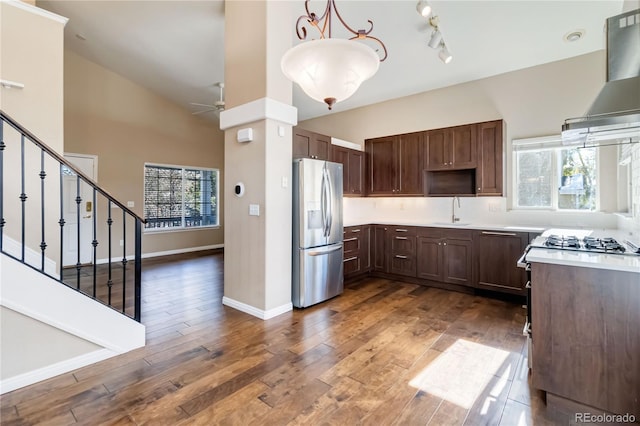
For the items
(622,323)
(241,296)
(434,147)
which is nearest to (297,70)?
(622,323)

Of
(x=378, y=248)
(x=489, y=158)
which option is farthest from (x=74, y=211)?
(x=489, y=158)

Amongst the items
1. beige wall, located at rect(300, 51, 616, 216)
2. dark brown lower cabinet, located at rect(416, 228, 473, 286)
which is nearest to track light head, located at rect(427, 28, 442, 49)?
beige wall, located at rect(300, 51, 616, 216)

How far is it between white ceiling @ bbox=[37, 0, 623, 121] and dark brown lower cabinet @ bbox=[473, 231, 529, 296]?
2.32 meters

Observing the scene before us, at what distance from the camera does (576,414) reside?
175cm

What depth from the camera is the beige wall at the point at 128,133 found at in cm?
567

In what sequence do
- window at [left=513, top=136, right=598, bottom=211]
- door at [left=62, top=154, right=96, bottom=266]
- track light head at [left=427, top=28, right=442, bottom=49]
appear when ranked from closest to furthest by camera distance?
track light head at [left=427, top=28, right=442, bottom=49] → window at [left=513, top=136, right=598, bottom=211] → door at [left=62, top=154, right=96, bottom=266]

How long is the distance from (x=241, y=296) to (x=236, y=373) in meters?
1.34

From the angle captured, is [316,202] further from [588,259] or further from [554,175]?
[554,175]

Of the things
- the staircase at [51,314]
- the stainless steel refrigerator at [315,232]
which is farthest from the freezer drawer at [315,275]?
the staircase at [51,314]

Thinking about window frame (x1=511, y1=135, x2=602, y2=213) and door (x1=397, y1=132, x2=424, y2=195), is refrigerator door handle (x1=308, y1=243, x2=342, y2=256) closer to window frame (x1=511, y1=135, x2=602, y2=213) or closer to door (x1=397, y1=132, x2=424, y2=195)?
door (x1=397, y1=132, x2=424, y2=195)

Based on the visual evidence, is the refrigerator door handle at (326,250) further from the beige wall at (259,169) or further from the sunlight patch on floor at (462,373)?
the sunlight patch on floor at (462,373)

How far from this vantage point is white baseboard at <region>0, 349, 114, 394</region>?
194 cm
